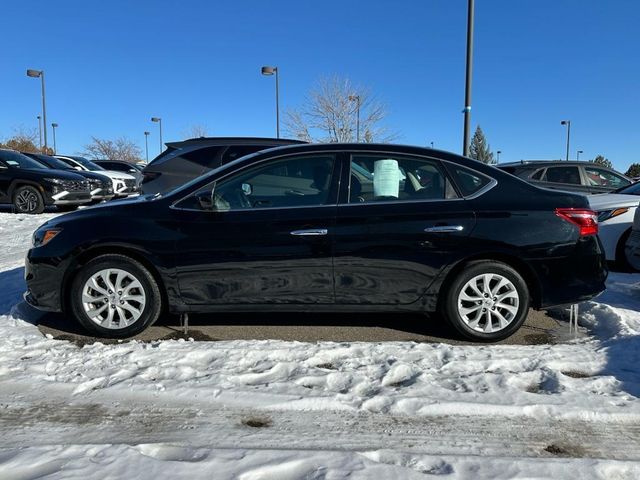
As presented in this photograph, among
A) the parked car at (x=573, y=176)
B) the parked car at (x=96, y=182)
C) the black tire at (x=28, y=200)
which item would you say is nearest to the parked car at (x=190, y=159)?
the parked car at (x=573, y=176)

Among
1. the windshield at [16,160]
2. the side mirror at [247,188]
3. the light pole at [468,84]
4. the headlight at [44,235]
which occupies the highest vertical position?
the light pole at [468,84]

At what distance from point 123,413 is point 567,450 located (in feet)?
8.01

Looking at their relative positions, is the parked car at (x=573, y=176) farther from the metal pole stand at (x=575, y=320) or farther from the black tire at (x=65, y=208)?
the black tire at (x=65, y=208)

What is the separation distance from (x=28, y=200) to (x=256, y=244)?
1002 cm

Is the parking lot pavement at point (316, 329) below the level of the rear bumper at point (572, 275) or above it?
below

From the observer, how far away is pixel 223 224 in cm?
409

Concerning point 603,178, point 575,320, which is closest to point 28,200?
point 575,320

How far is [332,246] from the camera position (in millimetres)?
4031

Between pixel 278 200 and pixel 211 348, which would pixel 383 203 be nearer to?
pixel 278 200

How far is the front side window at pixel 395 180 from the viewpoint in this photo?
163 inches

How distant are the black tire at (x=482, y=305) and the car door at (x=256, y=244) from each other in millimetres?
982

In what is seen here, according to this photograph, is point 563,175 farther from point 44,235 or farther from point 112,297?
point 44,235

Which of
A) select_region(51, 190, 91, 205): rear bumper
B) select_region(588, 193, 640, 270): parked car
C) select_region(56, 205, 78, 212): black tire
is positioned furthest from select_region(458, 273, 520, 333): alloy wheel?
select_region(56, 205, 78, 212): black tire

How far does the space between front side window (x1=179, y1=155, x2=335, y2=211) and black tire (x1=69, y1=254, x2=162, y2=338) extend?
654mm
